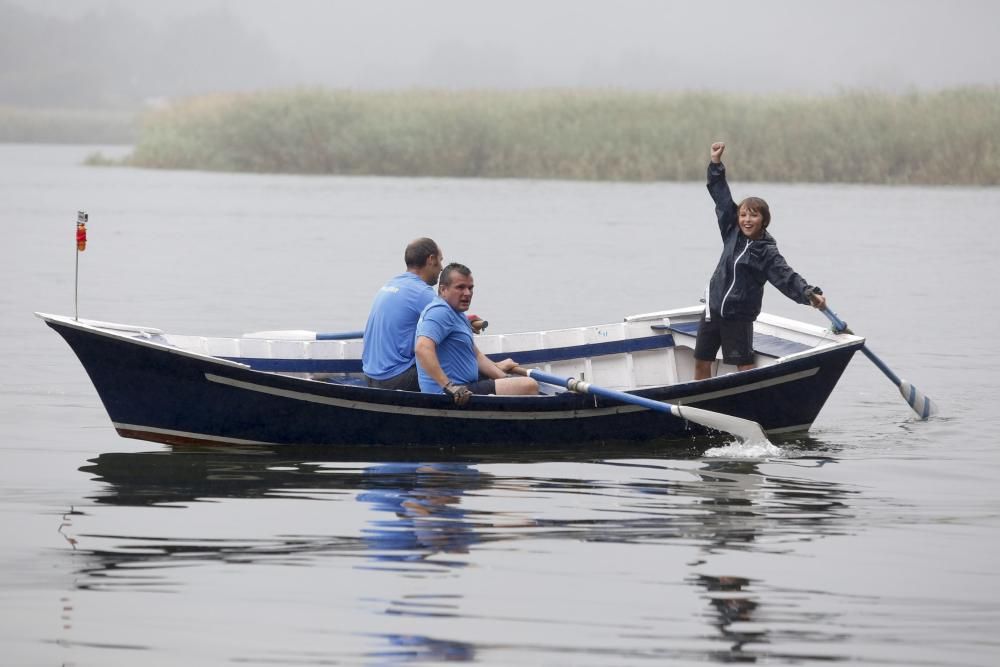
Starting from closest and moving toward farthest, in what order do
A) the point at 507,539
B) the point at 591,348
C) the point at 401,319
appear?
1. the point at 507,539
2. the point at 401,319
3. the point at 591,348

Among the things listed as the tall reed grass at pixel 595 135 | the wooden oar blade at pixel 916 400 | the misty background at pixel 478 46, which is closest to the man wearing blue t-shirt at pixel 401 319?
the wooden oar blade at pixel 916 400

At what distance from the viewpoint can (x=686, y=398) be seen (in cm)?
1038

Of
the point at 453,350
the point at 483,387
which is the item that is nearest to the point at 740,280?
the point at 483,387

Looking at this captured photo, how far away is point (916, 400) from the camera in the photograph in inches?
467

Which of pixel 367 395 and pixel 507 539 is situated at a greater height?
pixel 367 395

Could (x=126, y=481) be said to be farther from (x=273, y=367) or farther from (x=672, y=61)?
(x=672, y=61)

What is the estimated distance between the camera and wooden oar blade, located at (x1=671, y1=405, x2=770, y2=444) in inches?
399

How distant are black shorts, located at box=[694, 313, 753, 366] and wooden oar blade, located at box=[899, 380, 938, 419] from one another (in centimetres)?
151

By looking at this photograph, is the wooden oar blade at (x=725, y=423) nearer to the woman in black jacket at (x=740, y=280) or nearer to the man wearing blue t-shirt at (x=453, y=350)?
the woman in black jacket at (x=740, y=280)

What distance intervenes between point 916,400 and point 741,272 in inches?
82.0

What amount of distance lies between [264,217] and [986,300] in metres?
15.0

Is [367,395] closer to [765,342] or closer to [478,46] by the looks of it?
[765,342]

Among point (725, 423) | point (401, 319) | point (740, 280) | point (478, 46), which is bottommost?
point (725, 423)

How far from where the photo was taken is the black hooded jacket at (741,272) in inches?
413
